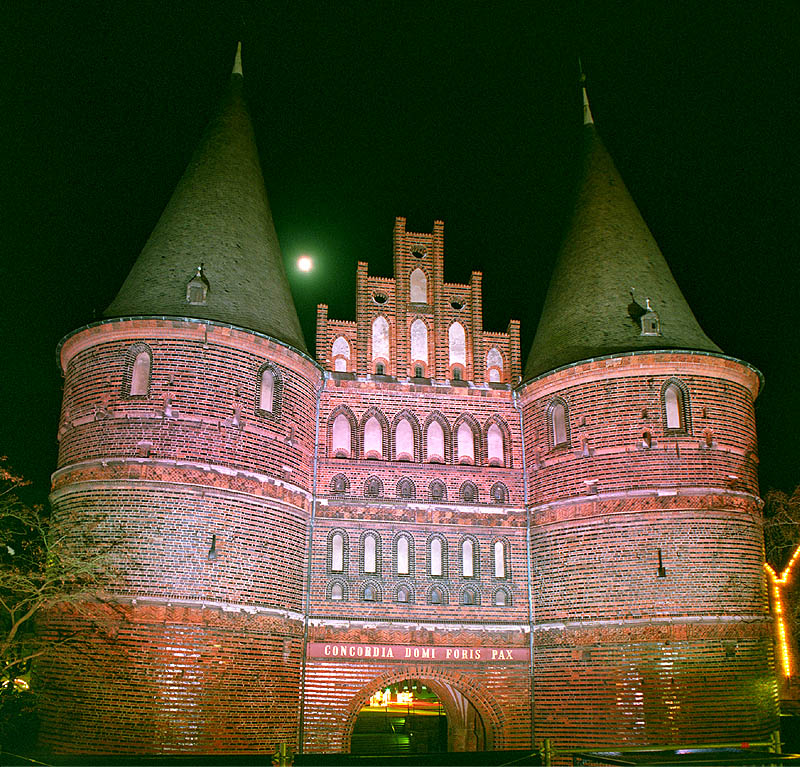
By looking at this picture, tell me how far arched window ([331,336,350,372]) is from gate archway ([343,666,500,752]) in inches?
332

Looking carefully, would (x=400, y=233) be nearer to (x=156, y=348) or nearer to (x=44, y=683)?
(x=156, y=348)

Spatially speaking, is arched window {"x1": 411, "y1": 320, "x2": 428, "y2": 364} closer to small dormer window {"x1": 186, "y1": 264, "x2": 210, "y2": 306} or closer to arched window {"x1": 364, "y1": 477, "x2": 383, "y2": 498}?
arched window {"x1": 364, "y1": 477, "x2": 383, "y2": 498}

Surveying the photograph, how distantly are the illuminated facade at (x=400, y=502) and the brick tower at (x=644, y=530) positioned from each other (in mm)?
65

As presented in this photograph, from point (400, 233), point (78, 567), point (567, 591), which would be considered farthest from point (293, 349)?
point (567, 591)

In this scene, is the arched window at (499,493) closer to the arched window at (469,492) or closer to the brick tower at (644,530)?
the arched window at (469,492)

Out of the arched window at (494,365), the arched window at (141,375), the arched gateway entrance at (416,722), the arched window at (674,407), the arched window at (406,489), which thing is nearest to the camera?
the arched window at (141,375)

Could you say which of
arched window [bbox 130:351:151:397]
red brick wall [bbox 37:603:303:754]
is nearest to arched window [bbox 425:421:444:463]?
red brick wall [bbox 37:603:303:754]

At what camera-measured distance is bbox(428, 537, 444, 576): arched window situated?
22.8 meters

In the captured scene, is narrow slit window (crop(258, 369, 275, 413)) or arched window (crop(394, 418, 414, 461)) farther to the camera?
arched window (crop(394, 418, 414, 461))

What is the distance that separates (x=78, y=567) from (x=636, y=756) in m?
12.9

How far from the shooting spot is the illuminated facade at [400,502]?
1903cm

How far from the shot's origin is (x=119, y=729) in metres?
17.6

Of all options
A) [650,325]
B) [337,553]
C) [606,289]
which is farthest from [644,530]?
[337,553]

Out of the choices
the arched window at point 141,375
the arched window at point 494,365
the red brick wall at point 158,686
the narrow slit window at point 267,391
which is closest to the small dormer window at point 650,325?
the arched window at point 494,365
